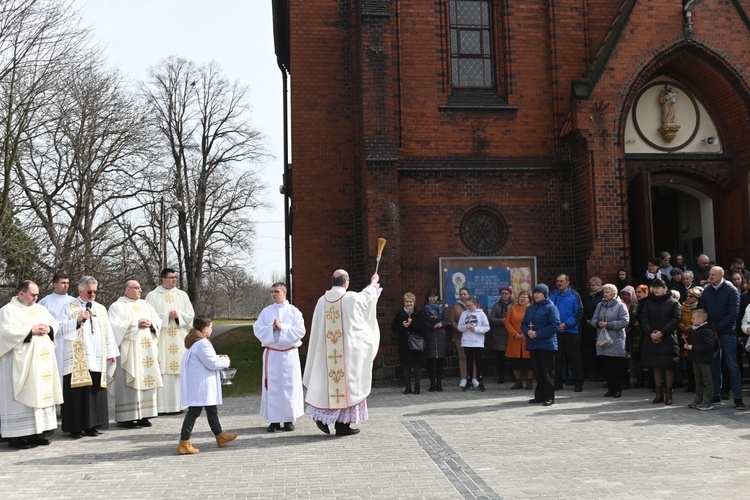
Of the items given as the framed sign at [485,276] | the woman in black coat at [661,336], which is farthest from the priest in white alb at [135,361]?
the woman in black coat at [661,336]

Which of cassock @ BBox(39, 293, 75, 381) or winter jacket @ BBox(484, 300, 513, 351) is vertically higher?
cassock @ BBox(39, 293, 75, 381)

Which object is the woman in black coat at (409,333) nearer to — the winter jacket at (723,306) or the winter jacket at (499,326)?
the winter jacket at (499,326)

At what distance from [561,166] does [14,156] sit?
1359cm

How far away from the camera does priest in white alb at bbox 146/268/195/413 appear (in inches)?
480

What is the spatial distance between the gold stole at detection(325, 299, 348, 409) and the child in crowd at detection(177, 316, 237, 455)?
131 centimetres

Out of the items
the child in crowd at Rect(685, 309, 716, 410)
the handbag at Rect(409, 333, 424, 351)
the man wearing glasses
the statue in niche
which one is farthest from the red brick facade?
the man wearing glasses

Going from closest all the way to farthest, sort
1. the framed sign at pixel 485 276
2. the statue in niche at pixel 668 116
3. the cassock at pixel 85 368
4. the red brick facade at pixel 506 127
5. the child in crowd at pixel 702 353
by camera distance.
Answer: the cassock at pixel 85 368 < the child in crowd at pixel 702 353 < the red brick facade at pixel 506 127 < the framed sign at pixel 485 276 < the statue in niche at pixel 668 116

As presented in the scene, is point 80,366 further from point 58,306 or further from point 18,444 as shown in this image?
point 18,444

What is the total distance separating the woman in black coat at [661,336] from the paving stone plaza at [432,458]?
47 cm

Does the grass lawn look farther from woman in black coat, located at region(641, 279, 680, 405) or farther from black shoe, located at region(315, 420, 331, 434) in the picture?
woman in black coat, located at region(641, 279, 680, 405)

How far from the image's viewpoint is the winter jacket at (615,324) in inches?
476

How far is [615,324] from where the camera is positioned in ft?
39.7

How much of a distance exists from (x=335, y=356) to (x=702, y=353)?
5051 millimetres

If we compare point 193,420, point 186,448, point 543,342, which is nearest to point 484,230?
point 543,342
